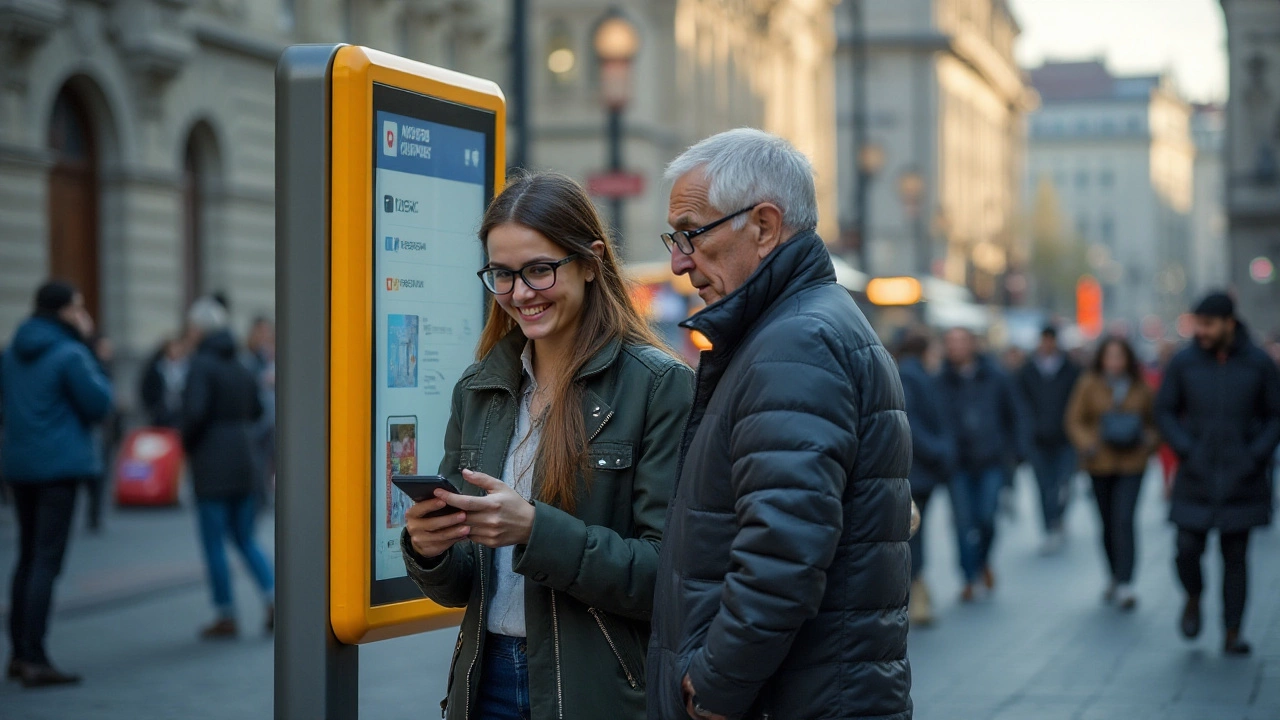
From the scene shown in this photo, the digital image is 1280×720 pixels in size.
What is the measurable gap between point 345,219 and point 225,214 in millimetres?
20120

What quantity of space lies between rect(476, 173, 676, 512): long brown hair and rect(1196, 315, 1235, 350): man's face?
691cm

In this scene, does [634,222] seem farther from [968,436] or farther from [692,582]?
[692,582]

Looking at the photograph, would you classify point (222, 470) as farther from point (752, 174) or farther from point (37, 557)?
point (752, 174)

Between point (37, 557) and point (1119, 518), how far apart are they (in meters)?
7.35

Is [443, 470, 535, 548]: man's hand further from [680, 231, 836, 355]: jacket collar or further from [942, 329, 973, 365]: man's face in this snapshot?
[942, 329, 973, 365]: man's face

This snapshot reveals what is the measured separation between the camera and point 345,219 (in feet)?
12.9

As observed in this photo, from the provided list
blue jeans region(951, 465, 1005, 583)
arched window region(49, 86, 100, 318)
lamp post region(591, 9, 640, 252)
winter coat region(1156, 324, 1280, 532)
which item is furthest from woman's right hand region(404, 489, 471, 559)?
arched window region(49, 86, 100, 318)

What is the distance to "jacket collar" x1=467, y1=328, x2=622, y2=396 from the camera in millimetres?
3695

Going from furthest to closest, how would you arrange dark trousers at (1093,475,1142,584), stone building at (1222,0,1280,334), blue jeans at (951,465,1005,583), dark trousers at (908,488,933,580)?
stone building at (1222,0,1280,334), blue jeans at (951,465,1005,583), dark trousers at (1093,475,1142,584), dark trousers at (908,488,933,580)

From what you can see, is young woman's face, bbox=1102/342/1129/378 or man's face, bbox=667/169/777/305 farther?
young woman's face, bbox=1102/342/1129/378

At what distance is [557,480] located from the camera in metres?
3.63

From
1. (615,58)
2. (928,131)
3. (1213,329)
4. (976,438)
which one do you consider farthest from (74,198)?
(928,131)

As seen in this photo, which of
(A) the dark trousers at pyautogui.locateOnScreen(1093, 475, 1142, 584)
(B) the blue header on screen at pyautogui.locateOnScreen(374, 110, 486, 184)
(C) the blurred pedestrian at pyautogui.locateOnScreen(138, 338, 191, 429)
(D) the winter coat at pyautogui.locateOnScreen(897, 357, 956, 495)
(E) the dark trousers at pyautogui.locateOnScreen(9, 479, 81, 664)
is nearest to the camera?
(B) the blue header on screen at pyautogui.locateOnScreen(374, 110, 486, 184)

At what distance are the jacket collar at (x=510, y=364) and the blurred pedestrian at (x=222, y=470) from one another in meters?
7.19
